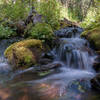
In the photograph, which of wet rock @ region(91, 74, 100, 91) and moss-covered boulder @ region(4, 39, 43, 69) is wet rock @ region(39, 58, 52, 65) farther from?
wet rock @ region(91, 74, 100, 91)

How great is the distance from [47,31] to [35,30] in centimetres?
76

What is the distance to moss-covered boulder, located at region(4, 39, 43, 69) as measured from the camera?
5.46 metres

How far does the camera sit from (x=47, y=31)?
6.91 m

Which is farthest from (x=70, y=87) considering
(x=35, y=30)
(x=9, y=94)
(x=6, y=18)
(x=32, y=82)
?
(x=6, y=18)

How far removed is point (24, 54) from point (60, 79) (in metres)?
2.07

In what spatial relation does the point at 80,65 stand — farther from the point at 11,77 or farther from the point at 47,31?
the point at 11,77

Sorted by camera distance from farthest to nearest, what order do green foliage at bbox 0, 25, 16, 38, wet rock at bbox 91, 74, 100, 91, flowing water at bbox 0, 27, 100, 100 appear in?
green foliage at bbox 0, 25, 16, 38
wet rock at bbox 91, 74, 100, 91
flowing water at bbox 0, 27, 100, 100

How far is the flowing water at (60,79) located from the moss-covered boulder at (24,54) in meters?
0.32

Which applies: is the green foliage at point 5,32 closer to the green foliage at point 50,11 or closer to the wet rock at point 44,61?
the green foliage at point 50,11

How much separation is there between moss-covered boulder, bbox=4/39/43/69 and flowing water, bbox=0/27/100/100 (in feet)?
1.06

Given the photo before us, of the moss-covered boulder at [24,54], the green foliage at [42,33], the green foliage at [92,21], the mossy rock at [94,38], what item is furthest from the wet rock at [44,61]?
the green foliage at [92,21]

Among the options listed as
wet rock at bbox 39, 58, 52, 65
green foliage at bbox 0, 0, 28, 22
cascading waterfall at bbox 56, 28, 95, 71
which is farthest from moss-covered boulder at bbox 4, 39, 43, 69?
green foliage at bbox 0, 0, 28, 22

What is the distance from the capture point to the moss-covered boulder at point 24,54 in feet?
17.9

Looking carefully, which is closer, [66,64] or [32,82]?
[32,82]
